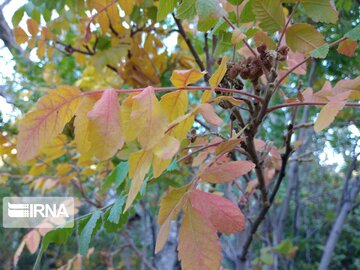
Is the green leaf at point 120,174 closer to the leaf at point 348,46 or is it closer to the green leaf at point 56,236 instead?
the green leaf at point 56,236

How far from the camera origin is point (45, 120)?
0.45 meters

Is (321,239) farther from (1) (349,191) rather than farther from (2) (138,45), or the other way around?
(2) (138,45)

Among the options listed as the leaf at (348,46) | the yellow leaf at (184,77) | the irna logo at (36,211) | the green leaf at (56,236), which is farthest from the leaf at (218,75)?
the irna logo at (36,211)

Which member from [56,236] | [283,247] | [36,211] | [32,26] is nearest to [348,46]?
[56,236]

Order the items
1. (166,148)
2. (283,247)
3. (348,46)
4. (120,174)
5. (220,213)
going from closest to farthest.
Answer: (166,148) < (220,213) < (348,46) < (120,174) < (283,247)

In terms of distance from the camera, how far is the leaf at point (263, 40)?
62 cm

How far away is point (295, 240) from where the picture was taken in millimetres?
2463

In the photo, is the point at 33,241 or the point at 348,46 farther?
the point at 33,241

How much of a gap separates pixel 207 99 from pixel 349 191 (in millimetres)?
1289

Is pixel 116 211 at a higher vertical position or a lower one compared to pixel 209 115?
lower

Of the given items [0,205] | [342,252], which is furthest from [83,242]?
[342,252]

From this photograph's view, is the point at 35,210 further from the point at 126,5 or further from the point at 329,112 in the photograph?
the point at 329,112

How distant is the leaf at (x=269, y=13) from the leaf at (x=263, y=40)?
2 cm

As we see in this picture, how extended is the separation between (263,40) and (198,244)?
36cm
